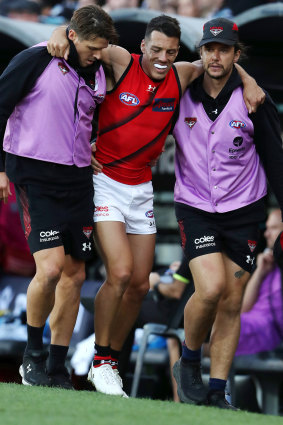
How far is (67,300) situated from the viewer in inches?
259

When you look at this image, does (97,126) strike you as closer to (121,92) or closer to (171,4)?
(121,92)

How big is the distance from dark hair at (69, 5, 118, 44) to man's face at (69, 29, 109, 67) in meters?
0.02

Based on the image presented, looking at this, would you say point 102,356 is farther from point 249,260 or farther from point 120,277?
point 249,260

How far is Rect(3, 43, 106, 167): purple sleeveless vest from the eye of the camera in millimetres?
6266

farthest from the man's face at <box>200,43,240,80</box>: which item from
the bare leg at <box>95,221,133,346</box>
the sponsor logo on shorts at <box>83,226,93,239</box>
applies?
the sponsor logo on shorts at <box>83,226,93,239</box>

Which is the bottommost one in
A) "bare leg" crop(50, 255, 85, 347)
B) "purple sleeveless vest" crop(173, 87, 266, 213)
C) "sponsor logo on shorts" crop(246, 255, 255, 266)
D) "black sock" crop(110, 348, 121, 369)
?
"black sock" crop(110, 348, 121, 369)

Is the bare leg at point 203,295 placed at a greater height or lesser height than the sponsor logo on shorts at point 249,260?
lesser

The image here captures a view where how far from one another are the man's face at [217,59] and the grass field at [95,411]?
209 centimetres

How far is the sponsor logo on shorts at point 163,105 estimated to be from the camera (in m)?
6.54

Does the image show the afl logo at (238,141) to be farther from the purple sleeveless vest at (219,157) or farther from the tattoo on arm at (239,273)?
the tattoo on arm at (239,273)

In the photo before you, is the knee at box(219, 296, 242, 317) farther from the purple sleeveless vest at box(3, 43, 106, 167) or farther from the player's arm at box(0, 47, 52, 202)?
the player's arm at box(0, 47, 52, 202)

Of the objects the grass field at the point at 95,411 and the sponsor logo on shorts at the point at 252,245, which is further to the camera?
the sponsor logo on shorts at the point at 252,245

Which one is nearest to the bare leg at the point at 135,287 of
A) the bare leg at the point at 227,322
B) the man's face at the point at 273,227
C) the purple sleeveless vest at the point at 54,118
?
the bare leg at the point at 227,322

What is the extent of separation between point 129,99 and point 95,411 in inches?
84.3
